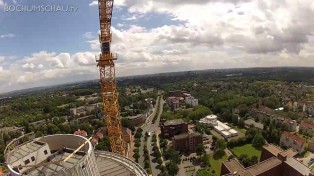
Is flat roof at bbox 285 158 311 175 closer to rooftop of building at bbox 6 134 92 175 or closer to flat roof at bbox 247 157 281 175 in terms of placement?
flat roof at bbox 247 157 281 175

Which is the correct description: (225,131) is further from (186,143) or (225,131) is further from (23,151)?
(23,151)

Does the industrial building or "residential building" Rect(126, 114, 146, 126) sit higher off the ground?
the industrial building

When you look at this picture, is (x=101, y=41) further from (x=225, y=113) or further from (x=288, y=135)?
(x=225, y=113)

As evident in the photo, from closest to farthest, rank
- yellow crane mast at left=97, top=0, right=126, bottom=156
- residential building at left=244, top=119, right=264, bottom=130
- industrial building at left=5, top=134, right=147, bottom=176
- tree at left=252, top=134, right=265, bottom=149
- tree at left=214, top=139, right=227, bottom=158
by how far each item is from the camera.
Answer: industrial building at left=5, top=134, right=147, bottom=176, yellow crane mast at left=97, top=0, right=126, bottom=156, tree at left=214, top=139, right=227, bottom=158, tree at left=252, top=134, right=265, bottom=149, residential building at left=244, top=119, right=264, bottom=130

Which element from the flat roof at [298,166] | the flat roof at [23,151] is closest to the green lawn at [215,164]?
the flat roof at [298,166]

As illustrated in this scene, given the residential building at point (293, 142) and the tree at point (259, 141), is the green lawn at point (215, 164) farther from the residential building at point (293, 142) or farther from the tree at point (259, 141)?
the residential building at point (293, 142)

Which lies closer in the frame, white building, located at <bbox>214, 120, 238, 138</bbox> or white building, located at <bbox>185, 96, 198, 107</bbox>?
white building, located at <bbox>214, 120, 238, 138</bbox>

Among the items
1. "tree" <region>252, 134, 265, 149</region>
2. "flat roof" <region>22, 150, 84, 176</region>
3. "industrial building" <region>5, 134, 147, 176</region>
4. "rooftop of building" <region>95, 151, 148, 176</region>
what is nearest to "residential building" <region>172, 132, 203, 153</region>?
"tree" <region>252, 134, 265, 149</region>
